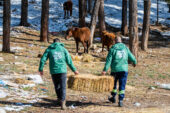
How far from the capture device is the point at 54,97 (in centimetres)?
1004

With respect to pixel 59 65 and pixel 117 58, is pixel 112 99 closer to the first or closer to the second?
pixel 117 58

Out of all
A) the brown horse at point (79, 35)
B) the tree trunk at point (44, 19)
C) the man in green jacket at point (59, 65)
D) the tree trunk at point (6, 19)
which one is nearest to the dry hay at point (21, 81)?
the man in green jacket at point (59, 65)

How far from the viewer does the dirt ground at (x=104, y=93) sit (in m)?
8.96

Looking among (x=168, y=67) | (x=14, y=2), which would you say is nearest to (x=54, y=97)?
(x=168, y=67)

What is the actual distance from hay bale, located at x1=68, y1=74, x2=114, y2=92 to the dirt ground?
0.19 m

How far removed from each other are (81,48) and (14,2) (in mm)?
18953

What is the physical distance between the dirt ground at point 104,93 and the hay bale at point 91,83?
190 mm

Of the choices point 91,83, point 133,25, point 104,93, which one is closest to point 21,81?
point 91,83

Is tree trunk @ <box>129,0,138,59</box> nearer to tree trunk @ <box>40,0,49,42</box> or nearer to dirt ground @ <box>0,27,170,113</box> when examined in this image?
dirt ground @ <box>0,27,170,113</box>

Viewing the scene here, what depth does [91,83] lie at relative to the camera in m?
10.9

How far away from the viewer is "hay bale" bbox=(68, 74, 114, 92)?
425 inches

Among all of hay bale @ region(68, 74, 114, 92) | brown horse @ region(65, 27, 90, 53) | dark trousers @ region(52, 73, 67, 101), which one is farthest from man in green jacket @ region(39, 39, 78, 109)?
brown horse @ region(65, 27, 90, 53)

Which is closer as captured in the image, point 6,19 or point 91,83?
point 91,83

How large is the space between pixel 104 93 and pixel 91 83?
0.52 meters
